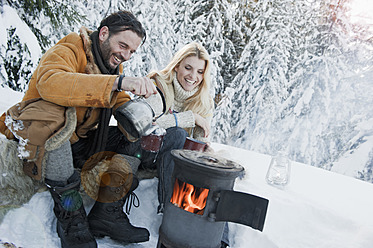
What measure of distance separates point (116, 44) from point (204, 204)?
1.19 metres

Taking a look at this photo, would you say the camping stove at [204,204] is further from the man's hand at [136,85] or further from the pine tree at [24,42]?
the pine tree at [24,42]

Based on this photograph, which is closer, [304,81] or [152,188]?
[152,188]

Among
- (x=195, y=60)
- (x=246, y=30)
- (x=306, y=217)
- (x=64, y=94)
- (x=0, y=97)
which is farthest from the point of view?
(x=246, y=30)

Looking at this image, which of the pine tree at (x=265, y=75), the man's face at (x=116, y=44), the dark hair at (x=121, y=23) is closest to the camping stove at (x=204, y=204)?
the man's face at (x=116, y=44)

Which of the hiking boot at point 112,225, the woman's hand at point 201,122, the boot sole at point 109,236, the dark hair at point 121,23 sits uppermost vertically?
the dark hair at point 121,23

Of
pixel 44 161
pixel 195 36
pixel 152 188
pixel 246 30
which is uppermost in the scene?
pixel 246 30

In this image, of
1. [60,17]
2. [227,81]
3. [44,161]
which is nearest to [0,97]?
[44,161]

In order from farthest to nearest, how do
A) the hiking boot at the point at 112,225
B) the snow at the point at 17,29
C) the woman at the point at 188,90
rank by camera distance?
the snow at the point at 17,29 < the woman at the point at 188,90 < the hiking boot at the point at 112,225

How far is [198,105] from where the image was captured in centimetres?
258

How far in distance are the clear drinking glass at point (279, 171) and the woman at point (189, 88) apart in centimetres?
84

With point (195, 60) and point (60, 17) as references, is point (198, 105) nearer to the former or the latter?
point (195, 60)

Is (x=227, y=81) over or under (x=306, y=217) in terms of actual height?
over

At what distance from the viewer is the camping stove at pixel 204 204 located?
4.37 feet

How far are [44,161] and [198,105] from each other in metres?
1.56
